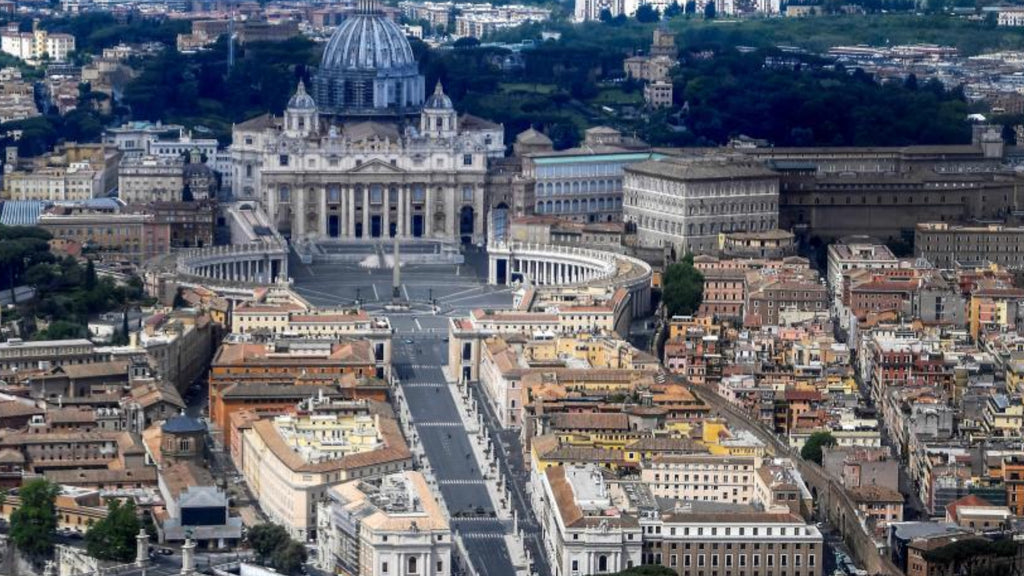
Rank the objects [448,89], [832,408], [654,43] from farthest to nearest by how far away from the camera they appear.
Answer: [654,43] → [448,89] → [832,408]

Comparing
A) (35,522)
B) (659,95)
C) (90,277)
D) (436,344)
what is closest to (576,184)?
(436,344)

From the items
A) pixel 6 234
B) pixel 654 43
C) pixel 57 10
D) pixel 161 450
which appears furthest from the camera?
pixel 57 10

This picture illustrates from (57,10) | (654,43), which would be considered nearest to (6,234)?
(654,43)

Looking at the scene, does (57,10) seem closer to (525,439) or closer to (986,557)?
(525,439)

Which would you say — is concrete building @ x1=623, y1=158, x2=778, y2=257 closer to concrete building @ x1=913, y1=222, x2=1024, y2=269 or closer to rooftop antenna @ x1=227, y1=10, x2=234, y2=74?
concrete building @ x1=913, y1=222, x2=1024, y2=269

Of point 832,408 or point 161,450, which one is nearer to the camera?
point 161,450
